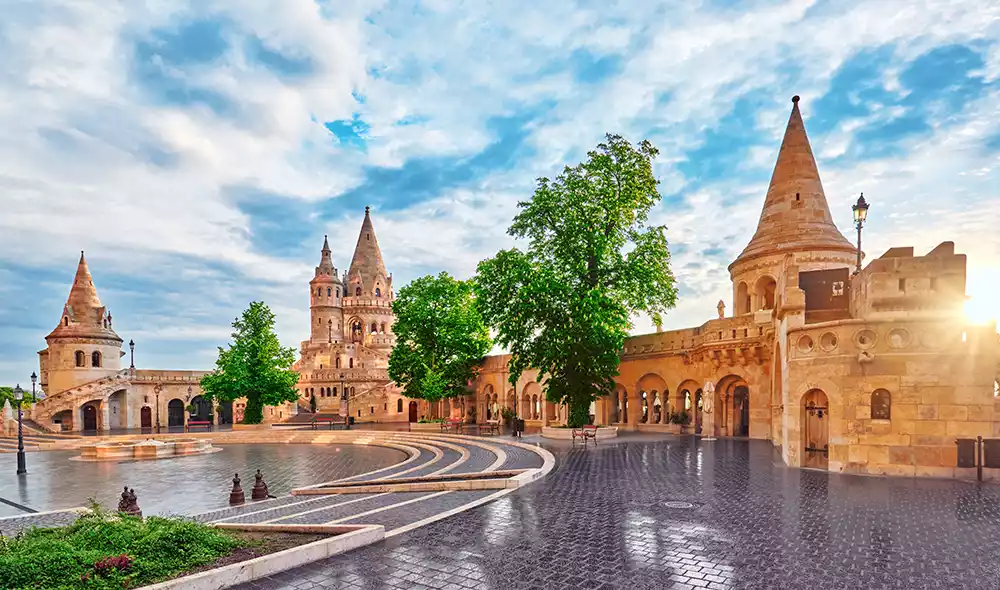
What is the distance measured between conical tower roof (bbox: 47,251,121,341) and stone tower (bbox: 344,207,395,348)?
29.5 meters

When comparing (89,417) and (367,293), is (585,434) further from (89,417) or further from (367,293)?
(367,293)

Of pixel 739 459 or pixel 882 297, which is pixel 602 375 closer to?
pixel 739 459

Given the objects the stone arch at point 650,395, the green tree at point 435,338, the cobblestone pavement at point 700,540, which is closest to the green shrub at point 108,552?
the cobblestone pavement at point 700,540

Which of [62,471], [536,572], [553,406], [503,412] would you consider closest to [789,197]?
[553,406]

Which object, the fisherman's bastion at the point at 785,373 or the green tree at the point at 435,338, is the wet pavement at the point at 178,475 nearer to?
the green tree at the point at 435,338

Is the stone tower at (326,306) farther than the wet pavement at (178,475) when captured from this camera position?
Yes

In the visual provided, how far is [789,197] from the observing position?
91.0 ft

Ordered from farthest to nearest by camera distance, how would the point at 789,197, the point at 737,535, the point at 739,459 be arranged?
1. the point at 789,197
2. the point at 739,459
3. the point at 737,535

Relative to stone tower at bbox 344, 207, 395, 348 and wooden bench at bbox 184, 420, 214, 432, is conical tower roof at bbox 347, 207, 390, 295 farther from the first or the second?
wooden bench at bbox 184, 420, 214, 432

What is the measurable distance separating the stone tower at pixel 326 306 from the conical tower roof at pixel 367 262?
2.66 metres

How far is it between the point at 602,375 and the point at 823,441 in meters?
9.11

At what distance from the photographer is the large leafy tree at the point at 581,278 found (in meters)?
24.5

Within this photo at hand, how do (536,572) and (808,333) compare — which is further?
(808,333)

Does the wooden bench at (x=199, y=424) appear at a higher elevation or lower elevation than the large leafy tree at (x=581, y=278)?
lower
